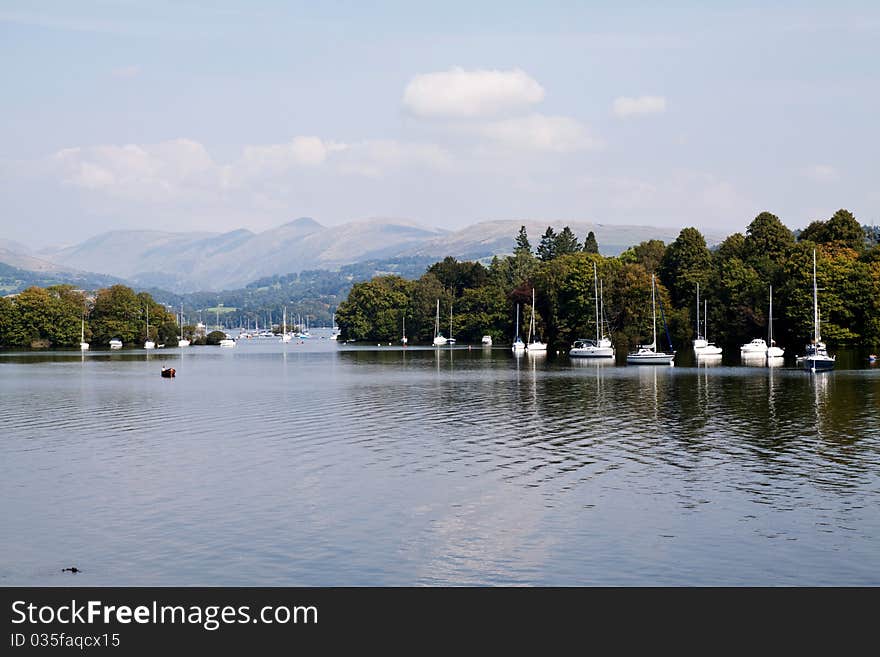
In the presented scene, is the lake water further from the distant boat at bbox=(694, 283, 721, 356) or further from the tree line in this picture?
the tree line

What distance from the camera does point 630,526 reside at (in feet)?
102

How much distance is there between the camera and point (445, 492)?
123ft

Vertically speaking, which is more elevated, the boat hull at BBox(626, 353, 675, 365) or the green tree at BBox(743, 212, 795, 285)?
the green tree at BBox(743, 212, 795, 285)

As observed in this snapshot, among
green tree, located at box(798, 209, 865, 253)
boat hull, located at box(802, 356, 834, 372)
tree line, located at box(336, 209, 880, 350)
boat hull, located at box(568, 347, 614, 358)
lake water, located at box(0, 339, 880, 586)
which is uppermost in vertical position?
green tree, located at box(798, 209, 865, 253)

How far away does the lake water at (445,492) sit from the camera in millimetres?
26641

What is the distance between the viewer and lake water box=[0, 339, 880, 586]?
26641 millimetres

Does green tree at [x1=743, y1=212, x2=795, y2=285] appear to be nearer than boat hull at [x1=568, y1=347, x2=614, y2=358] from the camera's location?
No

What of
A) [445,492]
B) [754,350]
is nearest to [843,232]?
[754,350]

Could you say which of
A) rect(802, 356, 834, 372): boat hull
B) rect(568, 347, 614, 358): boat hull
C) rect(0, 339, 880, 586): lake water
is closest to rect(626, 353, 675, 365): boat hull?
rect(568, 347, 614, 358): boat hull

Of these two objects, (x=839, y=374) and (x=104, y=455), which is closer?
(x=104, y=455)
